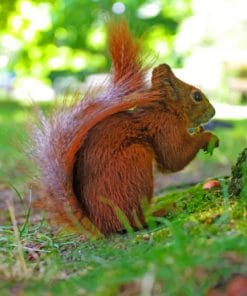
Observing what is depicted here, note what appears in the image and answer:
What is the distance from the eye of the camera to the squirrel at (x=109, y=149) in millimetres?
2398

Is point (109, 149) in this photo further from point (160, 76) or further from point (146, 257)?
point (146, 257)

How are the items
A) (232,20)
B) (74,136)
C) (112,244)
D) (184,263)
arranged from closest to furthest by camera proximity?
(184,263) < (112,244) < (74,136) < (232,20)

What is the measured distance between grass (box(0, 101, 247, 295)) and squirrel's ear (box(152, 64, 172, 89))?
0.52 meters

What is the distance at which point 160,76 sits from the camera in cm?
276

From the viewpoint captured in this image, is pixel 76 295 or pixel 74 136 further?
pixel 74 136

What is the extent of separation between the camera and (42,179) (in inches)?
98.6

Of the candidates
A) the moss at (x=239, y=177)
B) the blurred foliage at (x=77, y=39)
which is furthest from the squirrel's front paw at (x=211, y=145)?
the blurred foliage at (x=77, y=39)

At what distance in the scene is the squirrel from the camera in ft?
7.87

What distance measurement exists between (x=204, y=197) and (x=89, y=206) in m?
0.49

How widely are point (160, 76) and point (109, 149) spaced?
52 cm

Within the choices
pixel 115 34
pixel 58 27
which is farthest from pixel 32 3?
pixel 58 27

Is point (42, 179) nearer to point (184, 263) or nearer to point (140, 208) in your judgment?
point (140, 208)

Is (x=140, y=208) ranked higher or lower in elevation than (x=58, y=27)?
lower

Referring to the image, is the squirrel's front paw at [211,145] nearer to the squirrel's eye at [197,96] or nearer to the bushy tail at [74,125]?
the squirrel's eye at [197,96]
